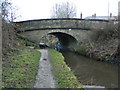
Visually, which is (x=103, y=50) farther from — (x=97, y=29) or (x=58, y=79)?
(x=58, y=79)

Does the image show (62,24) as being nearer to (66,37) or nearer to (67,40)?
(66,37)

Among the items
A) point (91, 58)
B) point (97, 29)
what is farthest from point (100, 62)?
point (97, 29)

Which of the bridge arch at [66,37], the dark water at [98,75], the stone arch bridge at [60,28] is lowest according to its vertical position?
the dark water at [98,75]

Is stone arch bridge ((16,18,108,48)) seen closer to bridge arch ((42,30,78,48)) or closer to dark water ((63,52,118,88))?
bridge arch ((42,30,78,48))

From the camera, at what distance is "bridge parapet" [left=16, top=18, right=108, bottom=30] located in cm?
2002

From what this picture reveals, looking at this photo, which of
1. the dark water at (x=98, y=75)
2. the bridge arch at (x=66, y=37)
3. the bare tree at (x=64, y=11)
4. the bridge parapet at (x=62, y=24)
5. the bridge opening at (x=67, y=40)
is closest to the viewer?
the dark water at (x=98, y=75)

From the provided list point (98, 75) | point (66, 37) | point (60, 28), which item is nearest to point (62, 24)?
point (60, 28)

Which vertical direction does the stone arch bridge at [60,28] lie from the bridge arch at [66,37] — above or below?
above

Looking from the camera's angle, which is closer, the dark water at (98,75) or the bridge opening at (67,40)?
the dark water at (98,75)

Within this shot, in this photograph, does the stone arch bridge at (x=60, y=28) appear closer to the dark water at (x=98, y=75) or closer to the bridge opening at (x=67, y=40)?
the bridge opening at (x=67, y=40)

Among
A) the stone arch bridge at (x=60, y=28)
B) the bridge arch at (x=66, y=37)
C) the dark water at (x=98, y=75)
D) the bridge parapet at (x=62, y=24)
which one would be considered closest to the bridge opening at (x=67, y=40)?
the bridge arch at (x=66, y=37)

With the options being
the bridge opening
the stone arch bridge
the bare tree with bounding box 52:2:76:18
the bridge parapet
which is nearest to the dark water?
the stone arch bridge

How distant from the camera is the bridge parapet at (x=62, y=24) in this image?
20.0 metres

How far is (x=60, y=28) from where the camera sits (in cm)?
2066
